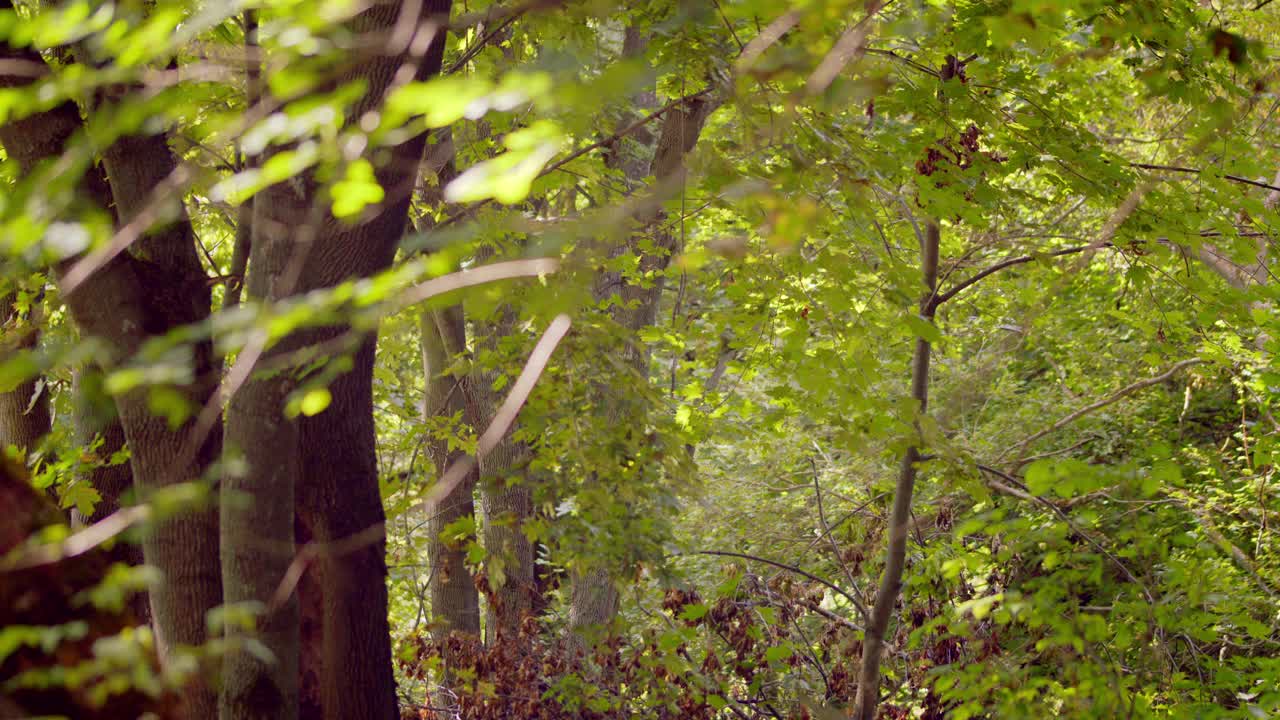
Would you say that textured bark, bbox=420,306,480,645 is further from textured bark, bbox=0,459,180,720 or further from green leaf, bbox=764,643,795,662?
textured bark, bbox=0,459,180,720

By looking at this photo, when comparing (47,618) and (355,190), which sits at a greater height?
(355,190)

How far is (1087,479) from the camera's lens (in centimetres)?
298

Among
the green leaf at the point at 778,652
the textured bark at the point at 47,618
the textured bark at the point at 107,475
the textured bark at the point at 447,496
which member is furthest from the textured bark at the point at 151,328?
the textured bark at the point at 447,496

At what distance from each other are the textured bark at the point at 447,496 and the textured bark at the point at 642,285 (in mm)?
838

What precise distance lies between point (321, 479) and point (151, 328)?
34.1 inches

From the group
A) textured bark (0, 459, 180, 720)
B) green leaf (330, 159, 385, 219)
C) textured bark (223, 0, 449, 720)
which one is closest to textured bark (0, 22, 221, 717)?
textured bark (223, 0, 449, 720)

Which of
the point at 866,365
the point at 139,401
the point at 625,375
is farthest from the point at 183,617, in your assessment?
the point at 866,365

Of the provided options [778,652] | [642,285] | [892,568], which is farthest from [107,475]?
[892,568]

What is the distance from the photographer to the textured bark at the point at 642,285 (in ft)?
19.1

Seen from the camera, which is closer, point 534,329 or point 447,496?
point 534,329

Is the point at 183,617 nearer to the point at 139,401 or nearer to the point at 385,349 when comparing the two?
the point at 139,401

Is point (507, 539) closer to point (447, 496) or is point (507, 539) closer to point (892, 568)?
point (892, 568)

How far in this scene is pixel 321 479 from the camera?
12.7 ft

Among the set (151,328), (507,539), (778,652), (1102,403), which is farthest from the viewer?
(1102,403)
